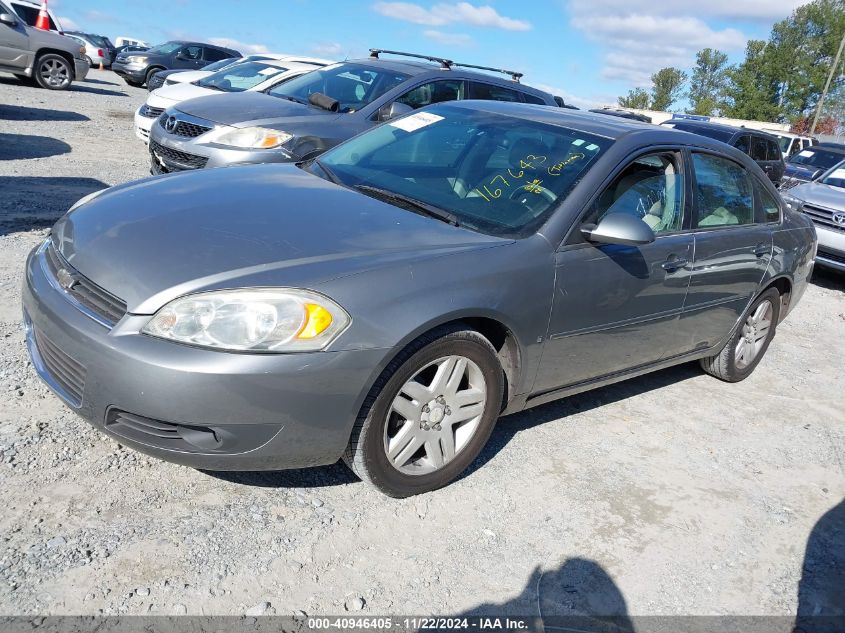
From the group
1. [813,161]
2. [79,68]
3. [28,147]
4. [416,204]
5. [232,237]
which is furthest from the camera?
[79,68]

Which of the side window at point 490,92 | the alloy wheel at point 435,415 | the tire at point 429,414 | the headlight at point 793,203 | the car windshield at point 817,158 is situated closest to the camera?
the tire at point 429,414

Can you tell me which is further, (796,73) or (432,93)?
(796,73)

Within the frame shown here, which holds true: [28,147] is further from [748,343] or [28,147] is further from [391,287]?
[748,343]

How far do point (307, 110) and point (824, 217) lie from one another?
21.7ft

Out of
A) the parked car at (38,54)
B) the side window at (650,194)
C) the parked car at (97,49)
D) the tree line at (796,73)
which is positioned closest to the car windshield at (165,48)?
the parked car at (97,49)

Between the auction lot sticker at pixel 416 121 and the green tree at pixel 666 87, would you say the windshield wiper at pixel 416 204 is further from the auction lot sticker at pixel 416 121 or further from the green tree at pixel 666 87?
the green tree at pixel 666 87

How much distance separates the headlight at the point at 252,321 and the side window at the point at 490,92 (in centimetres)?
585

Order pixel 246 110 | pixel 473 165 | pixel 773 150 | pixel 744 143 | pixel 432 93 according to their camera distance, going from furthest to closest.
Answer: pixel 773 150
pixel 744 143
pixel 432 93
pixel 246 110
pixel 473 165

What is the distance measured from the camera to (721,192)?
4527 mm

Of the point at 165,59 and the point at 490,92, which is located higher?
the point at 490,92

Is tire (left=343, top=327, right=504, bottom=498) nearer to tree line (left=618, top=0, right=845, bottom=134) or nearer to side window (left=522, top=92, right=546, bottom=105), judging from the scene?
side window (left=522, top=92, right=546, bottom=105)

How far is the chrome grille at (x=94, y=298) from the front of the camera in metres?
2.69

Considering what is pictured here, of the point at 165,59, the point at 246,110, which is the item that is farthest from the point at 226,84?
the point at 165,59

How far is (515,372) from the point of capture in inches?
134
